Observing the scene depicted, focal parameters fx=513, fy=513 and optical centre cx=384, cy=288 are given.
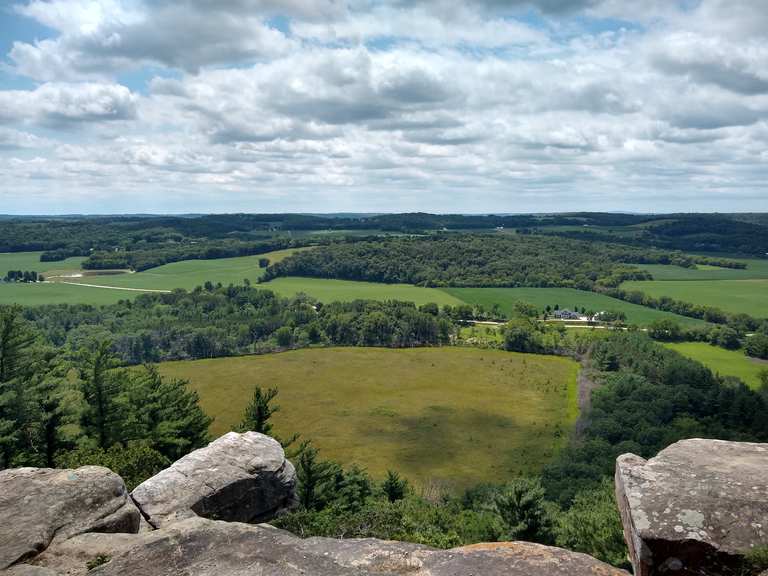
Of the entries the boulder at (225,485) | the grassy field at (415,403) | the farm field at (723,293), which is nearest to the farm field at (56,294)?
the grassy field at (415,403)

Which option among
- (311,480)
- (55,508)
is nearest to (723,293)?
(311,480)

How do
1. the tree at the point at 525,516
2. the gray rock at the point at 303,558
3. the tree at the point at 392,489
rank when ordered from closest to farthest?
the gray rock at the point at 303,558, the tree at the point at 525,516, the tree at the point at 392,489

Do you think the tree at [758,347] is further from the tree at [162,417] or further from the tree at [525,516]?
the tree at [162,417]

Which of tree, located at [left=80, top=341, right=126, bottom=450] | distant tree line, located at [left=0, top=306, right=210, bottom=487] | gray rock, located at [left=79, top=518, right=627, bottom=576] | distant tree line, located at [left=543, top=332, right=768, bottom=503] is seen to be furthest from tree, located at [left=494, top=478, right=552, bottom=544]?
tree, located at [left=80, top=341, right=126, bottom=450]

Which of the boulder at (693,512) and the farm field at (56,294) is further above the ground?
the boulder at (693,512)

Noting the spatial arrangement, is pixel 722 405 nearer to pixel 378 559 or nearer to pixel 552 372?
pixel 552 372

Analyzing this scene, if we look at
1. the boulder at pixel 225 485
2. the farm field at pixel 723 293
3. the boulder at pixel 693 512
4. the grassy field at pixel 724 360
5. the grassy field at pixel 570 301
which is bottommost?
the grassy field at pixel 724 360
